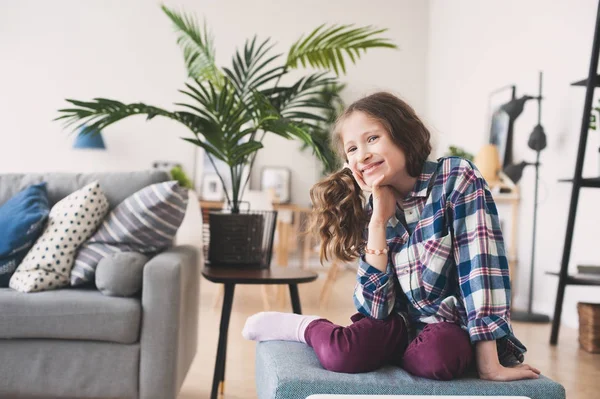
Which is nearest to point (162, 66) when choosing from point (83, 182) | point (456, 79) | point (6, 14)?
point (6, 14)

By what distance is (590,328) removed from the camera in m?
3.23

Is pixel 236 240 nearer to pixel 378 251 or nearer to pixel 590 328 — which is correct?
pixel 378 251

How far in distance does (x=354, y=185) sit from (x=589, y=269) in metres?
2.44

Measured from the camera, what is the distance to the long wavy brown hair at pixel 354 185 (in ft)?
4.72

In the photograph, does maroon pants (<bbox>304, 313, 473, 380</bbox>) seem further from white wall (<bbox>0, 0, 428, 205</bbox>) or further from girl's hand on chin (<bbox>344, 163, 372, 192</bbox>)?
white wall (<bbox>0, 0, 428, 205</bbox>)

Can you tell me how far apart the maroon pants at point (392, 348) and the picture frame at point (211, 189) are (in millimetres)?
5044

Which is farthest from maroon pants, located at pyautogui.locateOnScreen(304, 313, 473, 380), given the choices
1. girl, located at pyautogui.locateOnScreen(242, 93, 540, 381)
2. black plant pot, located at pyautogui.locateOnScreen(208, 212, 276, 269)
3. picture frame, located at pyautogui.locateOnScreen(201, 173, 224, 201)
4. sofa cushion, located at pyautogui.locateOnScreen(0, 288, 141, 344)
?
picture frame, located at pyautogui.locateOnScreen(201, 173, 224, 201)

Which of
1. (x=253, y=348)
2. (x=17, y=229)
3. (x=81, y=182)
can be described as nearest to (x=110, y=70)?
(x=81, y=182)

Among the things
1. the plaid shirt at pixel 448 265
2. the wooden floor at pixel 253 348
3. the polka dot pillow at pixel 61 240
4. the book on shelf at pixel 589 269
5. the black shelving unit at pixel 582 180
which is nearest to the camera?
the plaid shirt at pixel 448 265

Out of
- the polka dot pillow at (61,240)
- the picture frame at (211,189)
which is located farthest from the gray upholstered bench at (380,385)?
the picture frame at (211,189)

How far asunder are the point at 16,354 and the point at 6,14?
209 inches

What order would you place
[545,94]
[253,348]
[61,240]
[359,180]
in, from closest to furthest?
[359,180] → [61,240] → [253,348] → [545,94]

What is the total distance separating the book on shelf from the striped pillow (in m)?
2.31

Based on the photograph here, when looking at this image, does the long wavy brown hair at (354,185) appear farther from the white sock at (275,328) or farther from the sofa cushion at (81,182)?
the sofa cushion at (81,182)
